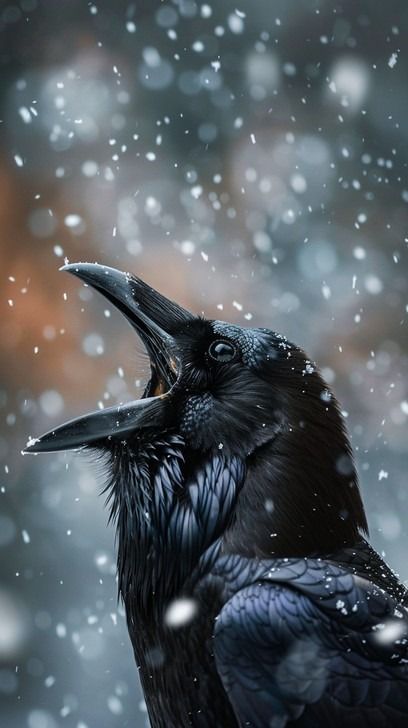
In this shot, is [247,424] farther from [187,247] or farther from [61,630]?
[61,630]

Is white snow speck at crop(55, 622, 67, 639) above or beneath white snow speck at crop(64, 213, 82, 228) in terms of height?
beneath

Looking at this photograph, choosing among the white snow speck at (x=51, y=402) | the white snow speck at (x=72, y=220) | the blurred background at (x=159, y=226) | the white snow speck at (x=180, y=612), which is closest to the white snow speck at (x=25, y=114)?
the blurred background at (x=159, y=226)

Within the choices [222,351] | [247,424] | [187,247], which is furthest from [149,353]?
[187,247]

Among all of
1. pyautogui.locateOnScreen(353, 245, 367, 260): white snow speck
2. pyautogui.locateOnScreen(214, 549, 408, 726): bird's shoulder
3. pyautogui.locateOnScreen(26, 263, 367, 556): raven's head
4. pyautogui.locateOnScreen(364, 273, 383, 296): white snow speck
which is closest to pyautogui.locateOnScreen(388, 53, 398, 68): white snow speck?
pyautogui.locateOnScreen(353, 245, 367, 260): white snow speck

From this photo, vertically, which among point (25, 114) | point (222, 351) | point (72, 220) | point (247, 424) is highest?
point (25, 114)

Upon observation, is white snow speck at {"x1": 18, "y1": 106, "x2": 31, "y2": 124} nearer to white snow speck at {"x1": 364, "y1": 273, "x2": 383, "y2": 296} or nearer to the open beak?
white snow speck at {"x1": 364, "y1": 273, "x2": 383, "y2": 296}

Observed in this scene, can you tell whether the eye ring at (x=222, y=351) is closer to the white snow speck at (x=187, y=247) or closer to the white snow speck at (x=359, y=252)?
the white snow speck at (x=187, y=247)

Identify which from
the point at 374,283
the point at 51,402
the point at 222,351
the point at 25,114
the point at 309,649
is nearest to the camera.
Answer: the point at 309,649

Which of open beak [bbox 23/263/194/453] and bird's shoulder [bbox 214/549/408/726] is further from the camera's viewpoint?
open beak [bbox 23/263/194/453]
